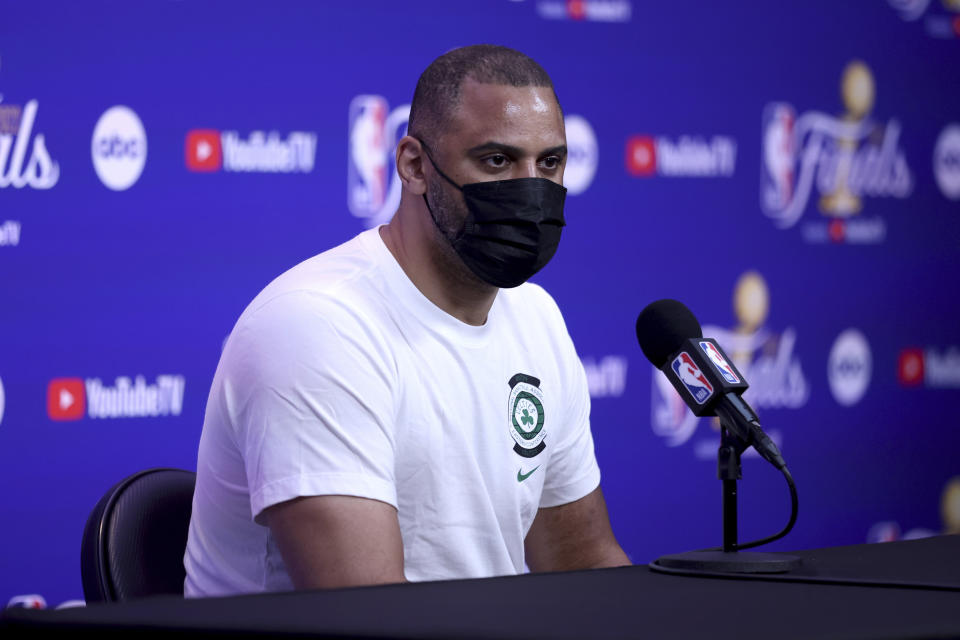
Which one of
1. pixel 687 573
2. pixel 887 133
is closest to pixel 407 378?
pixel 687 573

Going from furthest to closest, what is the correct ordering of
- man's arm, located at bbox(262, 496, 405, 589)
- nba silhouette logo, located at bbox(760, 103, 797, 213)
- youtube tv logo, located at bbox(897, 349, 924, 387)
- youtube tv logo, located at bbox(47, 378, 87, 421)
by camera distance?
youtube tv logo, located at bbox(897, 349, 924, 387) < nba silhouette logo, located at bbox(760, 103, 797, 213) < youtube tv logo, located at bbox(47, 378, 87, 421) < man's arm, located at bbox(262, 496, 405, 589)

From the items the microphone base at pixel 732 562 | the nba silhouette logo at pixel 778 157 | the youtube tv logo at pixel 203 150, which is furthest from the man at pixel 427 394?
the nba silhouette logo at pixel 778 157

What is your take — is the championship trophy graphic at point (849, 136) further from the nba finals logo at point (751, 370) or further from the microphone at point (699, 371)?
the microphone at point (699, 371)

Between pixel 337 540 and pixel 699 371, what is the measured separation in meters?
0.47

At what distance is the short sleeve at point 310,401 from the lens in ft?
5.06

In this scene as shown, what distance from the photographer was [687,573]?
4.14 ft

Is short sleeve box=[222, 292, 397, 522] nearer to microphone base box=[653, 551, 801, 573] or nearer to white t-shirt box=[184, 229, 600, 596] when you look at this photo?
white t-shirt box=[184, 229, 600, 596]

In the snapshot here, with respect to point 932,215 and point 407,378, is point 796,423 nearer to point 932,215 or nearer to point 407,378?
point 932,215

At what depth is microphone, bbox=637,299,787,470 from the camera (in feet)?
4.10

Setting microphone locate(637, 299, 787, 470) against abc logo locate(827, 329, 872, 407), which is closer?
microphone locate(637, 299, 787, 470)

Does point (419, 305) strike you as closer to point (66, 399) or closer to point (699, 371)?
point (699, 371)

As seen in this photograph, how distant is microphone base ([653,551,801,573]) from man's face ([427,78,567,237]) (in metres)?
0.71

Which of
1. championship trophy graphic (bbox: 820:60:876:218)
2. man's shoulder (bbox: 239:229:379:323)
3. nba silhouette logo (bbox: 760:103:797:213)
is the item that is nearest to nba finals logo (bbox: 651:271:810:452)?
nba silhouette logo (bbox: 760:103:797:213)

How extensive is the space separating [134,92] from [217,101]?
7.0 inches
